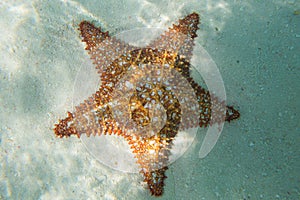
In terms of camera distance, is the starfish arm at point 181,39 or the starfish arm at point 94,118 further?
the starfish arm at point 181,39

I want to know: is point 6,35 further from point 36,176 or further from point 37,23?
point 36,176

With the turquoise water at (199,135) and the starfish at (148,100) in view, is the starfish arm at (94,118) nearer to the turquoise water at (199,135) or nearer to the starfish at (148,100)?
the starfish at (148,100)

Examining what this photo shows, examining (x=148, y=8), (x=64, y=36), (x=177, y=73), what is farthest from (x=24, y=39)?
(x=177, y=73)

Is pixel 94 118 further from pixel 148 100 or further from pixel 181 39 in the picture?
pixel 181 39

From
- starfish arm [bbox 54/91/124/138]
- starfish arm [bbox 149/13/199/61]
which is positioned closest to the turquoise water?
starfish arm [bbox 149/13/199/61]

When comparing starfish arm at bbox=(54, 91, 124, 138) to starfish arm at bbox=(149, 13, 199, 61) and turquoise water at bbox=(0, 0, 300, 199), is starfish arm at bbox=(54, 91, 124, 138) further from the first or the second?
starfish arm at bbox=(149, 13, 199, 61)

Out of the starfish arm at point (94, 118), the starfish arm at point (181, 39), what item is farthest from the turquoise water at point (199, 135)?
the starfish arm at point (94, 118)

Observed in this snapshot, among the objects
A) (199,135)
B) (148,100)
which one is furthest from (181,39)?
(199,135)
